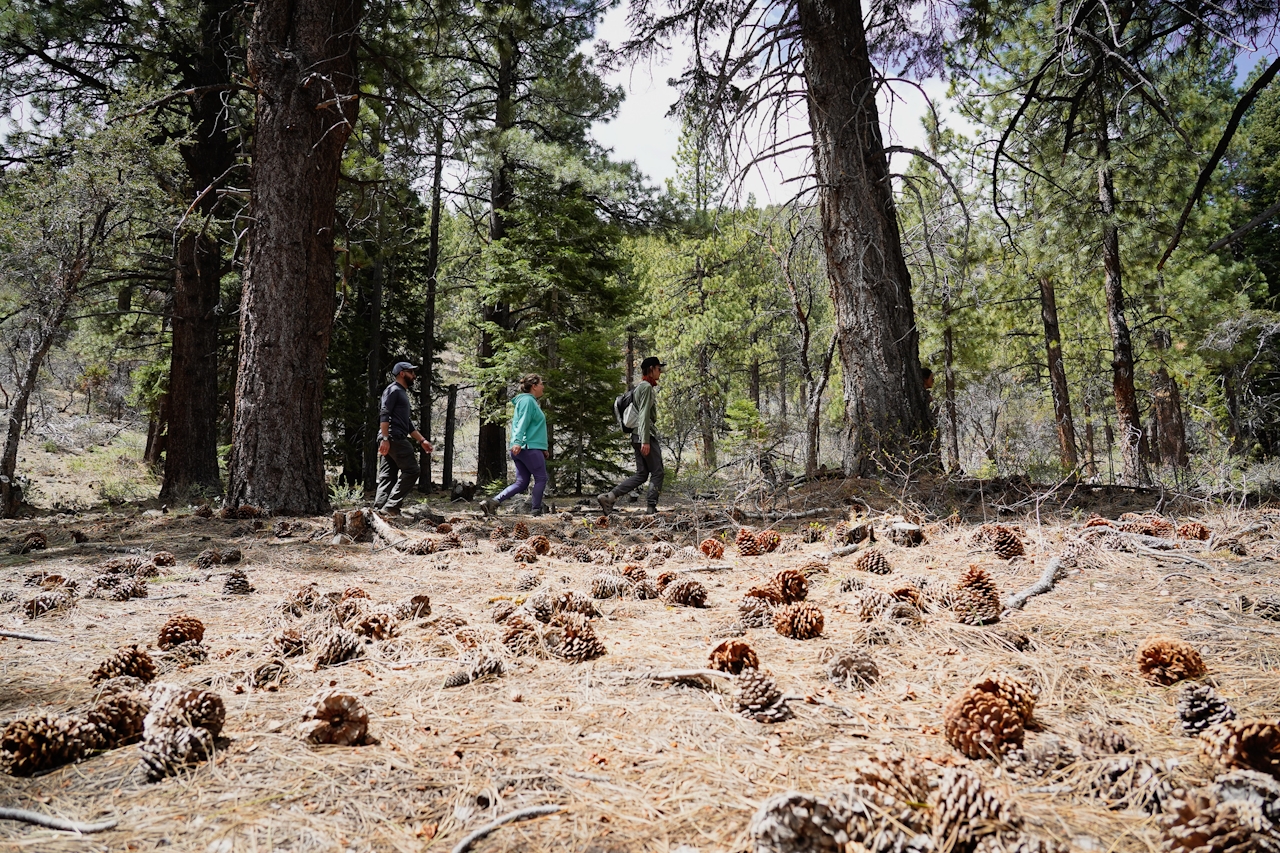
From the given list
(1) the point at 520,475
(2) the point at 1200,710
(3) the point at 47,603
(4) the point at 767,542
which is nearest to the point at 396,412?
(1) the point at 520,475

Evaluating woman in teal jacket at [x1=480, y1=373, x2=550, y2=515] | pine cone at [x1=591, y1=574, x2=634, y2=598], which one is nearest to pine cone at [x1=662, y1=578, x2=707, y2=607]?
pine cone at [x1=591, y1=574, x2=634, y2=598]

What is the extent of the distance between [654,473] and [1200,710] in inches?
255

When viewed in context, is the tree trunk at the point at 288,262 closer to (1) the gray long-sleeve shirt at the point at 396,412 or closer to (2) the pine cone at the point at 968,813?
(1) the gray long-sleeve shirt at the point at 396,412

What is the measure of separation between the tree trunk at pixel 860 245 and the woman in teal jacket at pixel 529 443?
3747mm

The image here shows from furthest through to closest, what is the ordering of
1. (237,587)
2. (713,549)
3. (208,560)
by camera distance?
(208,560) → (713,549) → (237,587)

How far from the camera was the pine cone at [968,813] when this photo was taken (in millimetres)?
1075

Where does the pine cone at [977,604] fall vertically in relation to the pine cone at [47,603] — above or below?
above

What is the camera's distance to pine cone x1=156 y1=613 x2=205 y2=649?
94.0 inches

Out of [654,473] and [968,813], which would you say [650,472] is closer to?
[654,473]

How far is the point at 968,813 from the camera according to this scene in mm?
1096

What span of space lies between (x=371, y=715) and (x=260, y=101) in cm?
750

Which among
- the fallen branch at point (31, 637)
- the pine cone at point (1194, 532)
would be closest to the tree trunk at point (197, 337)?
the fallen branch at point (31, 637)

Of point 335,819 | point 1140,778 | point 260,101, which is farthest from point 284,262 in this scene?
point 1140,778

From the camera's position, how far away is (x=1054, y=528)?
152 inches
